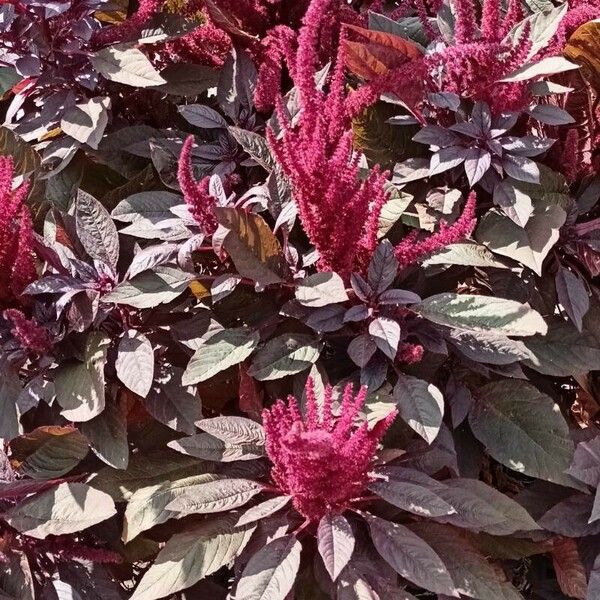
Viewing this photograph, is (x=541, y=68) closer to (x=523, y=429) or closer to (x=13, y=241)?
(x=523, y=429)

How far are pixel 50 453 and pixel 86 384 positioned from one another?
131 millimetres

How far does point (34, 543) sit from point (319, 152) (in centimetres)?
77

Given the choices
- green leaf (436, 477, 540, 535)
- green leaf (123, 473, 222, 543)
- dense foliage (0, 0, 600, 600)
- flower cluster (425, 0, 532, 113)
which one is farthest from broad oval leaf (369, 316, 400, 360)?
flower cluster (425, 0, 532, 113)

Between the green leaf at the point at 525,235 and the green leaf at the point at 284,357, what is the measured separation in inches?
13.7

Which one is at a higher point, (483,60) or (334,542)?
(483,60)

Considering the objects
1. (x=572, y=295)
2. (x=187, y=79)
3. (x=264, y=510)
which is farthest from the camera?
(x=187, y=79)

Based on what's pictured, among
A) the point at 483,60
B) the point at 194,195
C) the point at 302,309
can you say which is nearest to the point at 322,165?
the point at 194,195

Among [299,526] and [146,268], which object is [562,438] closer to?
[299,526]

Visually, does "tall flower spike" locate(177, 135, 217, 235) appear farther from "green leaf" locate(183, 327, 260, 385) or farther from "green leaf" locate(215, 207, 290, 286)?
"green leaf" locate(183, 327, 260, 385)

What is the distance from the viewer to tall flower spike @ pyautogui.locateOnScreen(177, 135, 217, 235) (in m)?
0.99

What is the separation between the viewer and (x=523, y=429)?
1263mm

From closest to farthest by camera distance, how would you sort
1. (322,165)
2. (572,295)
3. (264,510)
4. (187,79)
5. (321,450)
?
(321,450), (322,165), (264,510), (572,295), (187,79)

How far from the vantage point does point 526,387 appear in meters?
1.28

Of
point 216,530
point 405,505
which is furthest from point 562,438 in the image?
point 216,530
